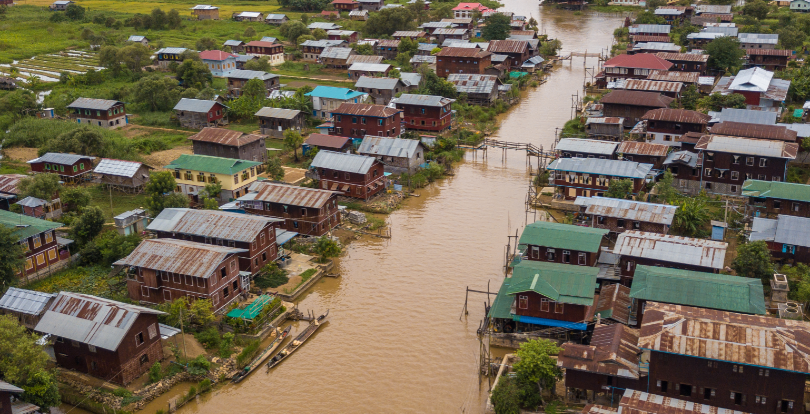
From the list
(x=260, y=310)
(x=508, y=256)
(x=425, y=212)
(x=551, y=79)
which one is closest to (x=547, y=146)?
(x=425, y=212)

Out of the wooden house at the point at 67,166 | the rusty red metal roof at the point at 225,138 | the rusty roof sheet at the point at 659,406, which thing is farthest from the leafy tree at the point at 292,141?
the rusty roof sheet at the point at 659,406

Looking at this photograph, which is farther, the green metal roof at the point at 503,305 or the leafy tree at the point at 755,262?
the leafy tree at the point at 755,262

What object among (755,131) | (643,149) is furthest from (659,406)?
(755,131)

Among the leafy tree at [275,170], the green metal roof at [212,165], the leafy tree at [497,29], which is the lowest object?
the leafy tree at [275,170]

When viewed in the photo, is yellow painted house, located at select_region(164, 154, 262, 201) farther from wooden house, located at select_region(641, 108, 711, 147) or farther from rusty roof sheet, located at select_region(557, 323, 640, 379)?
wooden house, located at select_region(641, 108, 711, 147)

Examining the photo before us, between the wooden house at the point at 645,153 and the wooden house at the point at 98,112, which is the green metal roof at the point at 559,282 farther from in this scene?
the wooden house at the point at 98,112

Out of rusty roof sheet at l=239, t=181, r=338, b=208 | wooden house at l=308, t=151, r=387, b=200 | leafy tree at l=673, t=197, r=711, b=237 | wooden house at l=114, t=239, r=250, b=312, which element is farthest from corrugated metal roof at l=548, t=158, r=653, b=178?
wooden house at l=114, t=239, r=250, b=312
